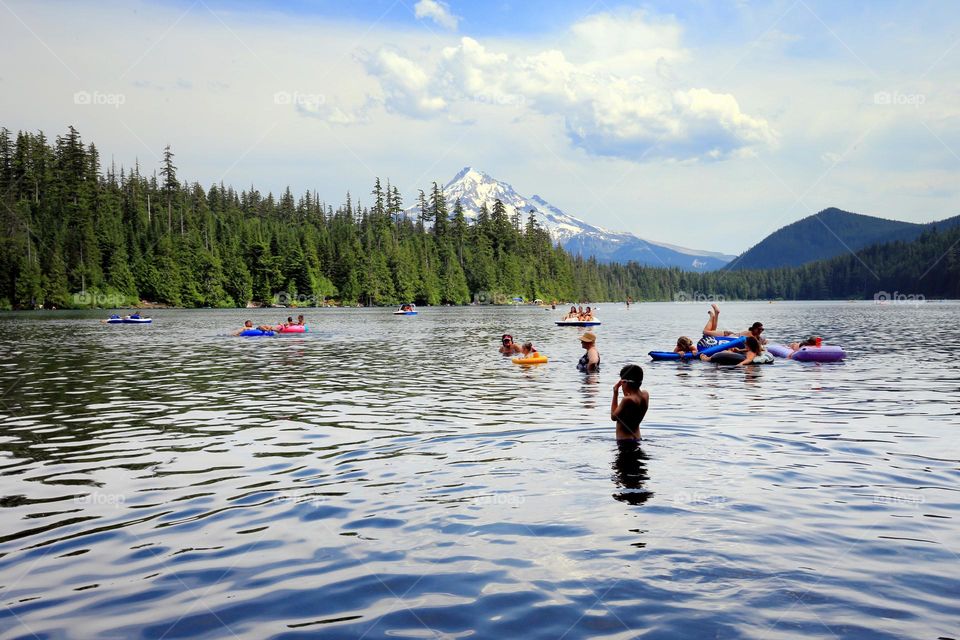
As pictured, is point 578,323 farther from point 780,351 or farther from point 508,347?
point 780,351

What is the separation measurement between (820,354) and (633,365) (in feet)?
73.5

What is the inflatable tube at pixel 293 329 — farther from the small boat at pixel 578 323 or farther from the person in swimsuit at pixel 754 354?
the person in swimsuit at pixel 754 354

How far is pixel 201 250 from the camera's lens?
5605 inches

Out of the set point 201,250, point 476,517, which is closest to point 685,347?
point 476,517

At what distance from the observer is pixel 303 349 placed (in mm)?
40375

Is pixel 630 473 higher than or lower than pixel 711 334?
lower

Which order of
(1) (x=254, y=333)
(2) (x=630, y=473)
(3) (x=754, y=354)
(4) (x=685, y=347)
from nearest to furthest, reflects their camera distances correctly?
1. (2) (x=630, y=473)
2. (3) (x=754, y=354)
3. (4) (x=685, y=347)
4. (1) (x=254, y=333)

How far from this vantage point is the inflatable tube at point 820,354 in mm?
31391

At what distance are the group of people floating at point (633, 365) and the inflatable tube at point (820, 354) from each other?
714 mm

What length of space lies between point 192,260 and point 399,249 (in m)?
46.9

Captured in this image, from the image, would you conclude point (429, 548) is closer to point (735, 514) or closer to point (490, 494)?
point (490, 494)

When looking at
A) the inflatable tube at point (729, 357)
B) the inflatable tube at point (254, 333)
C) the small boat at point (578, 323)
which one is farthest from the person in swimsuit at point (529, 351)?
the small boat at point (578, 323)

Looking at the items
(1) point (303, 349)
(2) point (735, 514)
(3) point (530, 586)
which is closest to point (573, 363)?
(1) point (303, 349)

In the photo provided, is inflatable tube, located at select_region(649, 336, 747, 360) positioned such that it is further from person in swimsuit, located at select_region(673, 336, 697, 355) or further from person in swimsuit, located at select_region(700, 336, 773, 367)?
person in swimsuit, located at select_region(700, 336, 773, 367)
